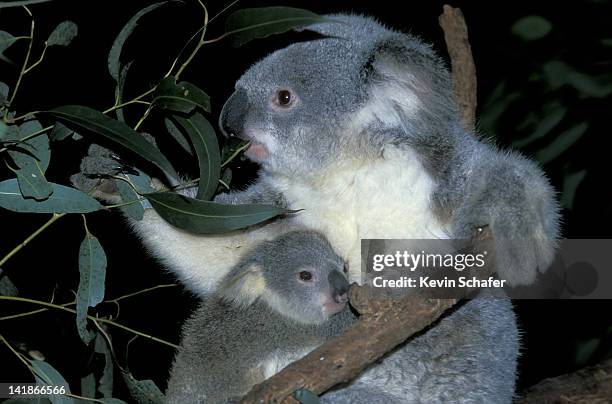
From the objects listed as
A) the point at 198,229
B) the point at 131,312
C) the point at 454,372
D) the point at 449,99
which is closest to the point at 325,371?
the point at 198,229

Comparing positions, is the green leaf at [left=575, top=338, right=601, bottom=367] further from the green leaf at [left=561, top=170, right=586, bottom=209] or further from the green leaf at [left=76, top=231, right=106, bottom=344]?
the green leaf at [left=76, top=231, right=106, bottom=344]

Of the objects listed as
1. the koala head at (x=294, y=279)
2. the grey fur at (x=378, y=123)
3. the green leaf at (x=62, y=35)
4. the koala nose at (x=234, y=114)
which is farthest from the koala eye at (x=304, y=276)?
the green leaf at (x=62, y=35)

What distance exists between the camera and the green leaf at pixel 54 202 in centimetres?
181

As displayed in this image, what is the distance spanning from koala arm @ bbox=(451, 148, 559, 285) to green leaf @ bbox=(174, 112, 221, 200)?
2.54 ft

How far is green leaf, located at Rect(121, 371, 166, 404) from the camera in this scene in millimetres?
2082

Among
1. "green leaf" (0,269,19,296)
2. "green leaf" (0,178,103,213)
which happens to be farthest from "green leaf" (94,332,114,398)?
"green leaf" (0,178,103,213)

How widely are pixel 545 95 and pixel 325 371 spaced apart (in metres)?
2.35

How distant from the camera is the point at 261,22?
69.0 inches

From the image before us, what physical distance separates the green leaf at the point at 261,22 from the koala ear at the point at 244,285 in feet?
3.29

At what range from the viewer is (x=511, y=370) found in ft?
7.77

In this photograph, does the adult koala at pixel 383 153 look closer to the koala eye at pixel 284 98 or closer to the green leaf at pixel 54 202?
the koala eye at pixel 284 98

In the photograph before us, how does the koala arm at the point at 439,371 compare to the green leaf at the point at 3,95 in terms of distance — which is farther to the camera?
the koala arm at the point at 439,371

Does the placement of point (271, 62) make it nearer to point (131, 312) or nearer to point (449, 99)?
point (449, 99)

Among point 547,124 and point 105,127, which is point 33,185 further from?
point 547,124
